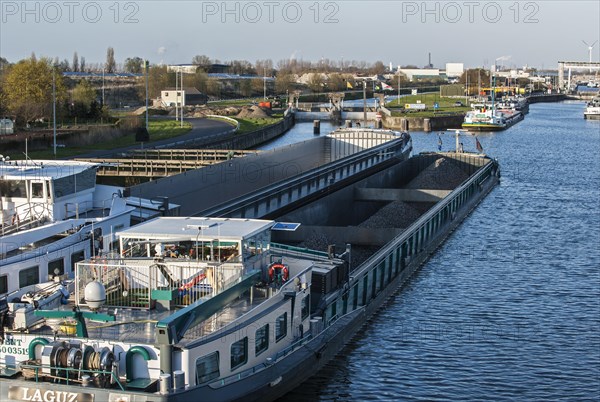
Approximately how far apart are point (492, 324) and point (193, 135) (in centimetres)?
4279

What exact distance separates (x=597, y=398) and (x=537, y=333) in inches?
155

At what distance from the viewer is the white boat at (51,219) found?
17078mm

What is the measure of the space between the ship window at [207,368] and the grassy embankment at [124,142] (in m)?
30.2

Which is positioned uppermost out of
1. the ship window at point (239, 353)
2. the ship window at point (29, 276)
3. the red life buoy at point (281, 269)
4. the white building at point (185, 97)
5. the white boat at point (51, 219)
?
the white building at point (185, 97)

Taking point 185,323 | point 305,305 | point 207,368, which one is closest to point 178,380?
point 185,323

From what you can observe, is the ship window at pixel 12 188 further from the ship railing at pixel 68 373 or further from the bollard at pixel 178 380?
the bollard at pixel 178 380

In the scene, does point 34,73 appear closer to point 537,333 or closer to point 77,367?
point 537,333

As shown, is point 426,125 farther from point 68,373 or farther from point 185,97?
point 68,373

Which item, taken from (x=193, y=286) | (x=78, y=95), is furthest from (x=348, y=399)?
(x=78, y=95)

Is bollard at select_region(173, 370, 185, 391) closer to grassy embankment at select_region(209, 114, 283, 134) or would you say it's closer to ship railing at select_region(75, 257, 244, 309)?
ship railing at select_region(75, 257, 244, 309)

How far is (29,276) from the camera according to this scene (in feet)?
55.7

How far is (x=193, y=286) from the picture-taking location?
14820 mm

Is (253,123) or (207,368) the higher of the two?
(253,123)

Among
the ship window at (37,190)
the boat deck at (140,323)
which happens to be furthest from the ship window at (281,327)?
the ship window at (37,190)
